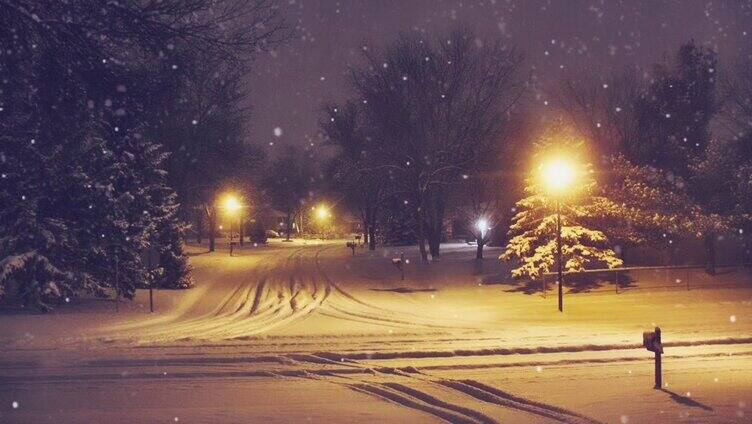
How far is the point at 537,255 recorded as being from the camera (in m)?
29.0

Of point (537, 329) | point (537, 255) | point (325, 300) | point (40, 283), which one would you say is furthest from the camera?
point (537, 255)

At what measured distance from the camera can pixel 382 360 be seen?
13.7 metres

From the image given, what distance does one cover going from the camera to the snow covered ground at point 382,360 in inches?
392

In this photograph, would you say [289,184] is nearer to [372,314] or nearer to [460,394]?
[372,314]

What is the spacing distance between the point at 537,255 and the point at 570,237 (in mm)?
1455

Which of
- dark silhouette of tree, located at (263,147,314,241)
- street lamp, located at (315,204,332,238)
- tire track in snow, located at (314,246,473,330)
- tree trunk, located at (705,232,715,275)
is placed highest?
dark silhouette of tree, located at (263,147,314,241)

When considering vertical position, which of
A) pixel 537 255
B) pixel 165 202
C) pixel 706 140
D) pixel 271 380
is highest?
pixel 706 140

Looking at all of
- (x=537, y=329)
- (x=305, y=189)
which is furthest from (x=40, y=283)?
(x=305, y=189)

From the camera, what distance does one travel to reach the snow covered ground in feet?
32.7

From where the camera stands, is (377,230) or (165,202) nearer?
(165,202)

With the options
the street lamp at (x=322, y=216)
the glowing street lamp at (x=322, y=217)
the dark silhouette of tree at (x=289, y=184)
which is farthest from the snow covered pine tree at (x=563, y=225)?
the dark silhouette of tree at (x=289, y=184)

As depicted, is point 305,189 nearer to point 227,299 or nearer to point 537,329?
point 227,299

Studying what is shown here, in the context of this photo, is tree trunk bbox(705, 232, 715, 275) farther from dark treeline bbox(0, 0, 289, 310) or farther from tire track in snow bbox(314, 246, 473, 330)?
dark treeline bbox(0, 0, 289, 310)

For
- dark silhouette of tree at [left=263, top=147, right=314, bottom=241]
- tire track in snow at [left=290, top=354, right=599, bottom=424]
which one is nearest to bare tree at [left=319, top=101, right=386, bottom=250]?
tire track in snow at [left=290, top=354, right=599, bottom=424]
